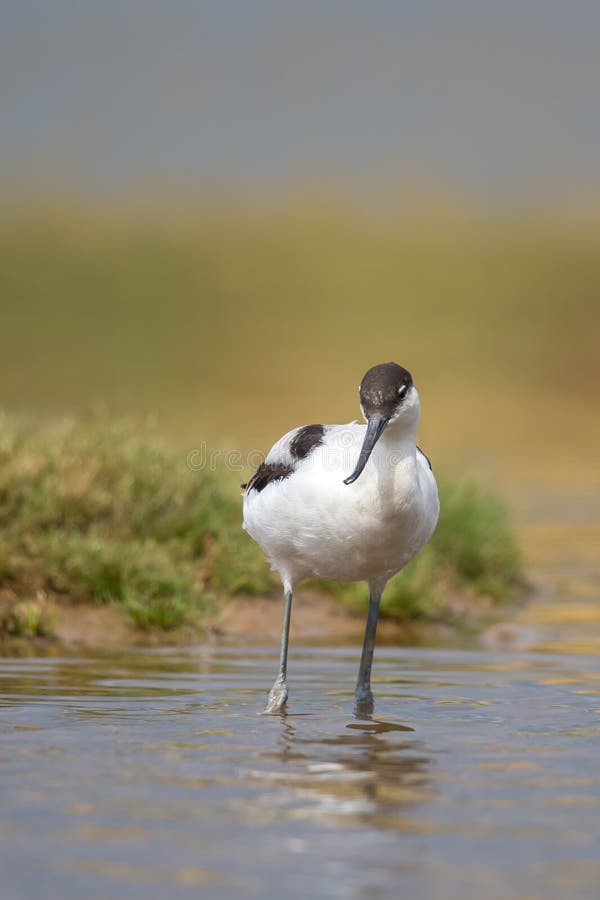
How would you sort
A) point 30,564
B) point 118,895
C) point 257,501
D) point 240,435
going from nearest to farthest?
point 118,895
point 257,501
point 30,564
point 240,435

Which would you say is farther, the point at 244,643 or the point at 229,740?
the point at 244,643

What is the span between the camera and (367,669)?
26.2ft

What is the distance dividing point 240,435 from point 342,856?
75.4 ft

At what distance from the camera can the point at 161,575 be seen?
998 cm

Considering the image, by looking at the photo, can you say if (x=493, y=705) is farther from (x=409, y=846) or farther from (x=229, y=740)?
(x=409, y=846)

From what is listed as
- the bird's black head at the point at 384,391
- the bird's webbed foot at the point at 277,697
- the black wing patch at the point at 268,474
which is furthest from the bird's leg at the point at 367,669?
the bird's black head at the point at 384,391

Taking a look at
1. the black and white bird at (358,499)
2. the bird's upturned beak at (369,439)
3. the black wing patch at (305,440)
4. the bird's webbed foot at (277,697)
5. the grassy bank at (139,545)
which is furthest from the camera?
the grassy bank at (139,545)

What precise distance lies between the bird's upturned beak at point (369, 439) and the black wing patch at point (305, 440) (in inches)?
27.5

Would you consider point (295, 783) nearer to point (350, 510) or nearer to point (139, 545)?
point (350, 510)

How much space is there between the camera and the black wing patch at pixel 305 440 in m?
7.85

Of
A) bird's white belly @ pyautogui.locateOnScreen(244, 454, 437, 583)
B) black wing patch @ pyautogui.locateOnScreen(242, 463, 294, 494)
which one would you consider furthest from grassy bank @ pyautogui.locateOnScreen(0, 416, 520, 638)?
bird's white belly @ pyautogui.locateOnScreen(244, 454, 437, 583)

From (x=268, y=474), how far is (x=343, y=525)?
1.00 meters

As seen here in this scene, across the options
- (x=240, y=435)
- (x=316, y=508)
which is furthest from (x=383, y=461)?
(x=240, y=435)

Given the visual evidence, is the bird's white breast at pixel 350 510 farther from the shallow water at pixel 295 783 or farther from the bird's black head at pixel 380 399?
the shallow water at pixel 295 783
